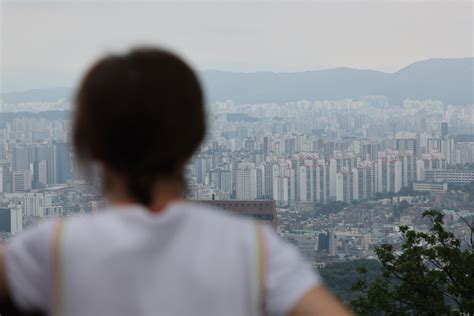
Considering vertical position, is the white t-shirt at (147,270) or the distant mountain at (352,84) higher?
the distant mountain at (352,84)

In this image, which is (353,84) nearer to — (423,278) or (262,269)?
(423,278)

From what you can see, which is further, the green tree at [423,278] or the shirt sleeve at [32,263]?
the green tree at [423,278]

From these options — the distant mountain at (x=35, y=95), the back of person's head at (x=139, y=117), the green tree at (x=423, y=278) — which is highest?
the distant mountain at (x=35, y=95)

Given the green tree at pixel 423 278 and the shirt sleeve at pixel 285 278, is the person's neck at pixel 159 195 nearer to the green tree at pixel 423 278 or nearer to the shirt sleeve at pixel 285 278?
the shirt sleeve at pixel 285 278

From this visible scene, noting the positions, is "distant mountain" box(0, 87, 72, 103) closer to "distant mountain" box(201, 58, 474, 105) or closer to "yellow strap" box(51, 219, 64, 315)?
"distant mountain" box(201, 58, 474, 105)

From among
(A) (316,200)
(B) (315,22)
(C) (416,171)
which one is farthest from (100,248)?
(B) (315,22)

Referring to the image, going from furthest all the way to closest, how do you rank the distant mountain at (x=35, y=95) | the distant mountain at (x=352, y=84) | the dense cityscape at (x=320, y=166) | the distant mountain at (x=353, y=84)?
the distant mountain at (x=353, y=84), the distant mountain at (x=352, y=84), the distant mountain at (x=35, y=95), the dense cityscape at (x=320, y=166)

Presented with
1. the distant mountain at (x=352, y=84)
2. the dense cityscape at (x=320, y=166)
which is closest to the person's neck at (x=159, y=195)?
the dense cityscape at (x=320, y=166)

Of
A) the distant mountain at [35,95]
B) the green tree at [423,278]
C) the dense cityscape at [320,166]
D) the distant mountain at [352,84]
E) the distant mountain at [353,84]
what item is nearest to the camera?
the green tree at [423,278]
